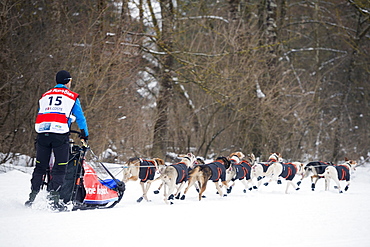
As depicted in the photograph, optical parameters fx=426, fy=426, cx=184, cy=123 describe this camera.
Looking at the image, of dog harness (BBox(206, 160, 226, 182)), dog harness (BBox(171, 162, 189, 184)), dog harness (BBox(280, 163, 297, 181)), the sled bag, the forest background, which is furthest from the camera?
dog harness (BBox(280, 163, 297, 181))

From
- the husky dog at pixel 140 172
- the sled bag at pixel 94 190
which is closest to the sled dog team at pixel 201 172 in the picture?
the husky dog at pixel 140 172

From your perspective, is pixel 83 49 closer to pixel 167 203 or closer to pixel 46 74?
pixel 46 74

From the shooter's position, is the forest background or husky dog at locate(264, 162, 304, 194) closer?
the forest background

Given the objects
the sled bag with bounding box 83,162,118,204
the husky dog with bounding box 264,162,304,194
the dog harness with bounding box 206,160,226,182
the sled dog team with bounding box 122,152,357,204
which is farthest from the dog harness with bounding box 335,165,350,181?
the sled bag with bounding box 83,162,118,204

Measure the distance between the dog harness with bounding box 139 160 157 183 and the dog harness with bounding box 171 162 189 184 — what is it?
0.47 meters

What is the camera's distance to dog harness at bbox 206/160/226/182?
367 inches

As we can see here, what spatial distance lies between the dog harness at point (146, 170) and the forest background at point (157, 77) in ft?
11.0

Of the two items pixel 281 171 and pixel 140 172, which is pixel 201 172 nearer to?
pixel 140 172

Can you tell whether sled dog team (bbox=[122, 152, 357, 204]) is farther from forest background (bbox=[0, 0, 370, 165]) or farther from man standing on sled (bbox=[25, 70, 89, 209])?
forest background (bbox=[0, 0, 370, 165])

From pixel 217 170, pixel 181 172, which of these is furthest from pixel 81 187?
pixel 217 170

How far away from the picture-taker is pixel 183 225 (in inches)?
221

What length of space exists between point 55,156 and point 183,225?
1998 mm

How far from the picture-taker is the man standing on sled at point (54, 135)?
228 inches

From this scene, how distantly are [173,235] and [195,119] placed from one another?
43.5 ft
